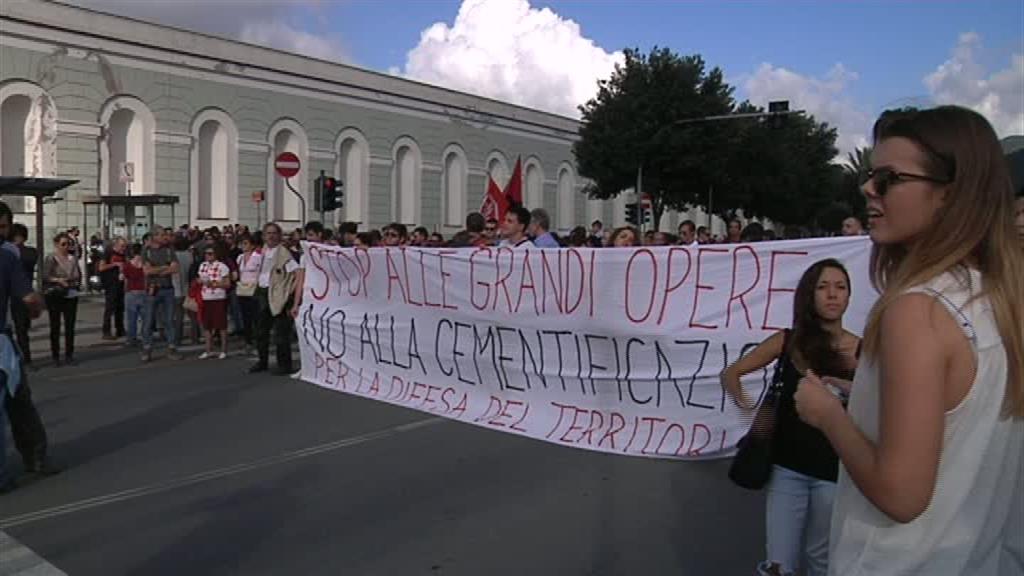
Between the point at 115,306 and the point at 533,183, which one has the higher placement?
the point at 533,183

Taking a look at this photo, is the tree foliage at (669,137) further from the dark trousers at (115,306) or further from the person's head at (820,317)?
the person's head at (820,317)

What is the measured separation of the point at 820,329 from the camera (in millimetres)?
3848

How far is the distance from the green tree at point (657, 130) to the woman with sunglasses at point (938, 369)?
39412 mm

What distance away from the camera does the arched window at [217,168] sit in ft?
107

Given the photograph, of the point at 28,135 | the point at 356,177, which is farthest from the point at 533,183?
the point at 28,135

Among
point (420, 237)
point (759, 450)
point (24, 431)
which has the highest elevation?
point (420, 237)

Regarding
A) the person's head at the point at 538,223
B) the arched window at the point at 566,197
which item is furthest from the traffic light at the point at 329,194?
the arched window at the point at 566,197

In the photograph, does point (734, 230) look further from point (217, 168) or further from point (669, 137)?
point (669, 137)

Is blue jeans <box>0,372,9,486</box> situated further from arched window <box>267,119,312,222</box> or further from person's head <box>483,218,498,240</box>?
arched window <box>267,119,312,222</box>

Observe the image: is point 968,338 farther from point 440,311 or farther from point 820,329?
point 440,311

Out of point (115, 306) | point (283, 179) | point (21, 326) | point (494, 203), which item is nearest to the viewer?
point (21, 326)

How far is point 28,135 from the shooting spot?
27562 mm

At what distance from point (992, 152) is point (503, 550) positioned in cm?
379

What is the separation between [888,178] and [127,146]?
3144 cm
